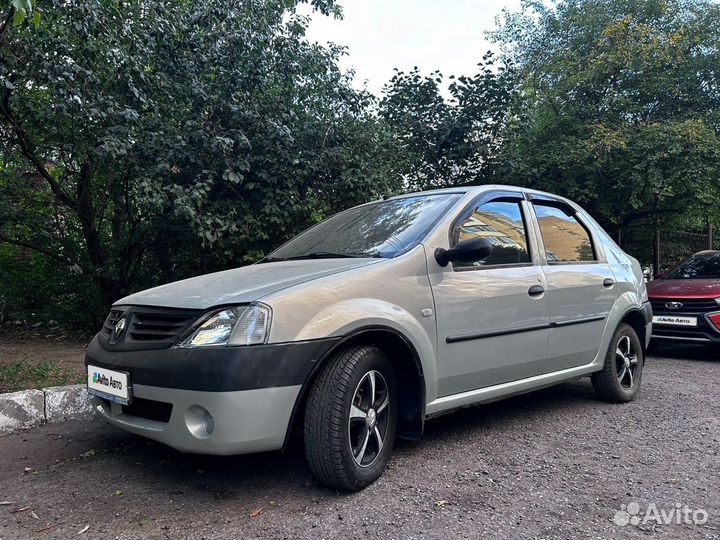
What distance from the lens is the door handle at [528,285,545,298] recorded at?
3696 millimetres

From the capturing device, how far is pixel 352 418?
2754 mm

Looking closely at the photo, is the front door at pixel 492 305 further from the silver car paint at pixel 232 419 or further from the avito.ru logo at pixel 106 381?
the avito.ru logo at pixel 106 381

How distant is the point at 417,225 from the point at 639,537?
1.94 metres

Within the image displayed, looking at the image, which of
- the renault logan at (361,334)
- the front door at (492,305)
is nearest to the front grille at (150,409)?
the renault logan at (361,334)

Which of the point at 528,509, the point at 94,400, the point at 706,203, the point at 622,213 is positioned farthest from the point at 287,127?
the point at 706,203

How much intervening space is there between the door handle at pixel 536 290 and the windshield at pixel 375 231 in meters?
0.77

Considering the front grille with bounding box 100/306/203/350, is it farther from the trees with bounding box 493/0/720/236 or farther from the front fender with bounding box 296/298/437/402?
the trees with bounding box 493/0/720/236

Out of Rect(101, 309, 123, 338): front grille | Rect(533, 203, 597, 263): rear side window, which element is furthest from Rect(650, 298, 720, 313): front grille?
Rect(101, 309, 123, 338): front grille

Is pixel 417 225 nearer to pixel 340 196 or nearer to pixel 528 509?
pixel 528 509

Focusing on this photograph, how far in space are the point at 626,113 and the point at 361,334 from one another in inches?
351

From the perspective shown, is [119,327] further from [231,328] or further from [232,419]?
[232,419]

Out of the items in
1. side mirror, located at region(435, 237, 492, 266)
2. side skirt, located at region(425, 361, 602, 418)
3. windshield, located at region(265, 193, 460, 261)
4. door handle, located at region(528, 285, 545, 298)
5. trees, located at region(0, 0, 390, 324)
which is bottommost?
side skirt, located at region(425, 361, 602, 418)

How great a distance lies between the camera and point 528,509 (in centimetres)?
263

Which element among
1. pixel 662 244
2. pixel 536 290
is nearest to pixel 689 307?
Answer: pixel 536 290
